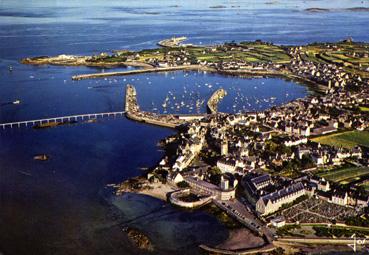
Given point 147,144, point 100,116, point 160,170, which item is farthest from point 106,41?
point 160,170

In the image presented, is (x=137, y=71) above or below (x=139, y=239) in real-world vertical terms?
above

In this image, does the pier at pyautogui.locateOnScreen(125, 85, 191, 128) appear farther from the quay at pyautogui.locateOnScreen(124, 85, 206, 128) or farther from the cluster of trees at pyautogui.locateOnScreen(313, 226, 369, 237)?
the cluster of trees at pyautogui.locateOnScreen(313, 226, 369, 237)

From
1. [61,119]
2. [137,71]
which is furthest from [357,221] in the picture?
→ [137,71]

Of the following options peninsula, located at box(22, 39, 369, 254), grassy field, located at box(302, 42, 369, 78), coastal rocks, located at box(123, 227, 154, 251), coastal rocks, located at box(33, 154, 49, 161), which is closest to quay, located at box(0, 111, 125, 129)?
peninsula, located at box(22, 39, 369, 254)

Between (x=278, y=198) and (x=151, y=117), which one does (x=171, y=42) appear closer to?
(x=151, y=117)

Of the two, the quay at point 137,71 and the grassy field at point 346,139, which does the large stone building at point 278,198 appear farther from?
the quay at point 137,71
